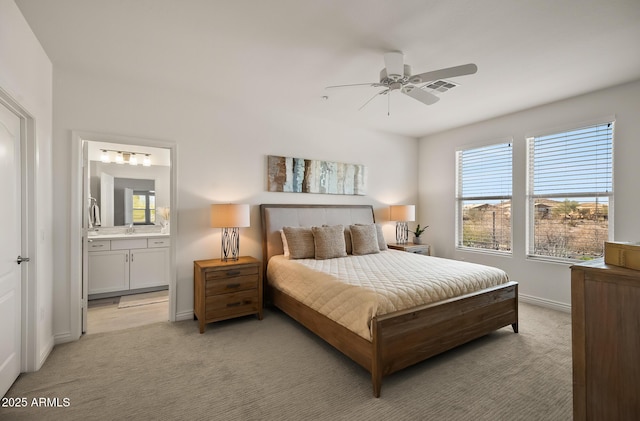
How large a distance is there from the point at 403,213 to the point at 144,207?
458 centimetres

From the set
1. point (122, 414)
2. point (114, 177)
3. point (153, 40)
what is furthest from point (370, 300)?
point (114, 177)

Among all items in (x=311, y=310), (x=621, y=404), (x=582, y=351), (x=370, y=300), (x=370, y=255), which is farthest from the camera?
(x=370, y=255)

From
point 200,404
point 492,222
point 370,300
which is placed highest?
point 492,222

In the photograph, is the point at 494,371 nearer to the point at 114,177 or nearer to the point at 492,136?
the point at 492,136

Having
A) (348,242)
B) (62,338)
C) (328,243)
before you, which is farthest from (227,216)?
(62,338)

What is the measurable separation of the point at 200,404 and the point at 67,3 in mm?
2908

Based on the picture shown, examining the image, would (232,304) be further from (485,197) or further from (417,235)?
(485,197)

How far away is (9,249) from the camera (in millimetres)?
2123

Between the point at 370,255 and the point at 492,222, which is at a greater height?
the point at 492,222

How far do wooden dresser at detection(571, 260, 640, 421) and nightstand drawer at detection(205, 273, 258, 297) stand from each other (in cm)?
290

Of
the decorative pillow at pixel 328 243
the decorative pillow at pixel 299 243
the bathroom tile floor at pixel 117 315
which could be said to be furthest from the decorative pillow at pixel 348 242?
the bathroom tile floor at pixel 117 315

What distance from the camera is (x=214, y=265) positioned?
329cm

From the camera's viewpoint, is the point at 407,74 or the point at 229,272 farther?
the point at 229,272

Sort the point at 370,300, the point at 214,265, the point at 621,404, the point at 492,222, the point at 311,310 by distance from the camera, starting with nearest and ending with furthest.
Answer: the point at 621,404 < the point at 370,300 < the point at 311,310 < the point at 214,265 < the point at 492,222
